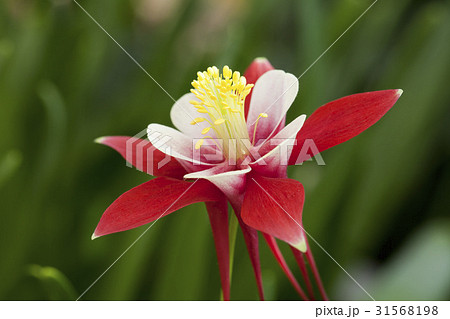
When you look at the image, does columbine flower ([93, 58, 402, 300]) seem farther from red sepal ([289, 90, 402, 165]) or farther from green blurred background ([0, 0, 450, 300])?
green blurred background ([0, 0, 450, 300])

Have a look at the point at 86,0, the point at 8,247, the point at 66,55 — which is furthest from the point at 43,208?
the point at 86,0

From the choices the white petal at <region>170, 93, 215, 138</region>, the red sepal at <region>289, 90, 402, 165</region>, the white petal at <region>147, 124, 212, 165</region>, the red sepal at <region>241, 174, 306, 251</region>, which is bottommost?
the red sepal at <region>241, 174, 306, 251</region>

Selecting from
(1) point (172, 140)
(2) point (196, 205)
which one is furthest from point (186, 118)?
(2) point (196, 205)

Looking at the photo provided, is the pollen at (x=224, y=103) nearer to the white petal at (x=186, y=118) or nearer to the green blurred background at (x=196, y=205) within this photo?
the white petal at (x=186, y=118)

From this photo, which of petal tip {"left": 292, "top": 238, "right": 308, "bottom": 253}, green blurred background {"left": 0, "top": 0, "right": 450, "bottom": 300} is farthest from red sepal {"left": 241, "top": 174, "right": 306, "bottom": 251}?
green blurred background {"left": 0, "top": 0, "right": 450, "bottom": 300}

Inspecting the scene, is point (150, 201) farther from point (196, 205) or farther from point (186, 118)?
point (196, 205)

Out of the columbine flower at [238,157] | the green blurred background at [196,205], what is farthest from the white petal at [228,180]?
the green blurred background at [196,205]
